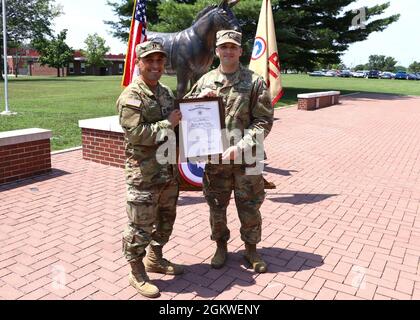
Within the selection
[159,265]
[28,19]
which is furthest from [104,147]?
[28,19]

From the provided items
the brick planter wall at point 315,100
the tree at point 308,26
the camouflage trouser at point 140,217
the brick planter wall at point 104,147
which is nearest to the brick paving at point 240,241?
the brick planter wall at point 104,147

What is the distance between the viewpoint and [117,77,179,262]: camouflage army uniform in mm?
3000

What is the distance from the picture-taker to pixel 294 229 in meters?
4.80

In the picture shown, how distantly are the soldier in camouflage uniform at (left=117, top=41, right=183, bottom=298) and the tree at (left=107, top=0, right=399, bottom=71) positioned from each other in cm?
1682

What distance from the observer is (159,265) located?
3.66 metres

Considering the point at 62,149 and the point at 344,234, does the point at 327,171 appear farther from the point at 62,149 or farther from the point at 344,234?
the point at 62,149

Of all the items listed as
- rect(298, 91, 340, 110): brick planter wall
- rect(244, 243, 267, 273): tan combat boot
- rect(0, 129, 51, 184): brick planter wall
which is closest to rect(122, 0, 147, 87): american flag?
rect(0, 129, 51, 184): brick planter wall

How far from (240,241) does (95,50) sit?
233 ft

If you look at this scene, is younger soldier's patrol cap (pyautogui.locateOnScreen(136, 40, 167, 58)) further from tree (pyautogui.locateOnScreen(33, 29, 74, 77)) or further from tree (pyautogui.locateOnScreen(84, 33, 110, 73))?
tree (pyautogui.locateOnScreen(84, 33, 110, 73))

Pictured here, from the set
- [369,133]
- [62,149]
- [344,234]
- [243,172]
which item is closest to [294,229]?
[344,234]

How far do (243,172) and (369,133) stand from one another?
9794mm

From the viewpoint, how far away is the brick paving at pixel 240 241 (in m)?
3.46

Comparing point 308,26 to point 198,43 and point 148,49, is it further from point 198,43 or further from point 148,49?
point 148,49
